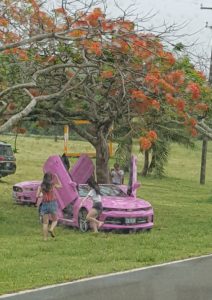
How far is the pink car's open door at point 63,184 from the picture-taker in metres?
16.5

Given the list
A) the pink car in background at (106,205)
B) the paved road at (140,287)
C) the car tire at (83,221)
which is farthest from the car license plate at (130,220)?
the paved road at (140,287)

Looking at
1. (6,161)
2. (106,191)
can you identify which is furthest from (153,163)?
(106,191)

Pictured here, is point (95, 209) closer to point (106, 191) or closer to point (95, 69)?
point (106, 191)

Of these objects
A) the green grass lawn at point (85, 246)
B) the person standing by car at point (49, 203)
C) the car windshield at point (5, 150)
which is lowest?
the green grass lawn at point (85, 246)

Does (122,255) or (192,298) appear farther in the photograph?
(122,255)

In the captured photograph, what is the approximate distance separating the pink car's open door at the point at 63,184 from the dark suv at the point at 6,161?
48.4 feet

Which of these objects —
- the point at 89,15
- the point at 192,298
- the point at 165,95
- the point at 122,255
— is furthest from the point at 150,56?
the point at 192,298

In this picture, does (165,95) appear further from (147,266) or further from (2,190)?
(2,190)

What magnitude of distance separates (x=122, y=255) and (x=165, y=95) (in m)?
5.36

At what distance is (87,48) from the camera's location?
15.0 meters

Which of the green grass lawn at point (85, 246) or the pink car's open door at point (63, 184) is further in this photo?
the pink car's open door at point (63, 184)

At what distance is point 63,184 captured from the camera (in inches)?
653

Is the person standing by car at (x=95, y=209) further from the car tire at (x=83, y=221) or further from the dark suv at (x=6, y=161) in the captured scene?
the dark suv at (x=6, y=161)

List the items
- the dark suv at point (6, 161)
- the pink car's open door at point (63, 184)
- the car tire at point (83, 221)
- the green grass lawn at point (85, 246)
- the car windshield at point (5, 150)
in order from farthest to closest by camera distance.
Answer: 1. the car windshield at point (5, 150)
2. the dark suv at point (6, 161)
3. the pink car's open door at point (63, 184)
4. the car tire at point (83, 221)
5. the green grass lawn at point (85, 246)
